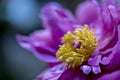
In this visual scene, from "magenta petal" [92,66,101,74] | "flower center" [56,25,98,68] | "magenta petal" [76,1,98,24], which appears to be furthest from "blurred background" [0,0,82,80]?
"magenta petal" [92,66,101,74]

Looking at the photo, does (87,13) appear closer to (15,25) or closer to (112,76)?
(112,76)

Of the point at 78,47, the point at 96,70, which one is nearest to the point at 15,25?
the point at 78,47

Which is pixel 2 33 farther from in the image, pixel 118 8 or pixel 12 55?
pixel 118 8

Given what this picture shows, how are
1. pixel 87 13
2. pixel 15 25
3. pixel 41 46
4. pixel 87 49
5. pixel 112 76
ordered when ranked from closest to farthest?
1. pixel 112 76
2. pixel 87 49
3. pixel 41 46
4. pixel 87 13
5. pixel 15 25

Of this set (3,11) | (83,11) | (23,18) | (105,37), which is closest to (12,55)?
(23,18)

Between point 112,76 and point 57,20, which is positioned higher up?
point 57,20

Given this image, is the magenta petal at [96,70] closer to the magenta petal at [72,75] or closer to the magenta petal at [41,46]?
the magenta petal at [72,75]
